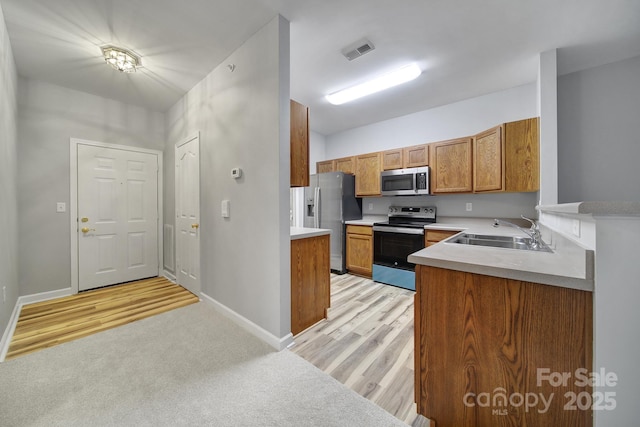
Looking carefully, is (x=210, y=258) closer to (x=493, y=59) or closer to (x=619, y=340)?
(x=619, y=340)

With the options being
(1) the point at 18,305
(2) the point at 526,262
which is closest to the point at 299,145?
(2) the point at 526,262

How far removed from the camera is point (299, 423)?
129cm

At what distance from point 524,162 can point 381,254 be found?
2.06m

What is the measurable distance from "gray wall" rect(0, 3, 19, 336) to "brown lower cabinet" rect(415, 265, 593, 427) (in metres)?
3.29

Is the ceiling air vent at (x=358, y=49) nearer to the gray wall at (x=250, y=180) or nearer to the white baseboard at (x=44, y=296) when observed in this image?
the gray wall at (x=250, y=180)

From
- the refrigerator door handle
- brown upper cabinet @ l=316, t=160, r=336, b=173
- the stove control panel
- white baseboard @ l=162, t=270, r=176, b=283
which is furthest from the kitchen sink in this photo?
white baseboard @ l=162, t=270, r=176, b=283

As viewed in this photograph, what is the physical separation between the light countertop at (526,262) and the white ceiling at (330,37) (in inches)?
74.8

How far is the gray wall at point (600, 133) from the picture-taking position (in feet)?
8.07

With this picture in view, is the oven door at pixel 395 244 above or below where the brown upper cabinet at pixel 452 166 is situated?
below

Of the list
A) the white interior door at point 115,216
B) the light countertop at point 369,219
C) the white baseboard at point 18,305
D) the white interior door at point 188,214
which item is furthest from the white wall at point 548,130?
the white interior door at point 115,216

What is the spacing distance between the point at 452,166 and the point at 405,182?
68cm

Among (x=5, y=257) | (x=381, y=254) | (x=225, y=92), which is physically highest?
(x=225, y=92)

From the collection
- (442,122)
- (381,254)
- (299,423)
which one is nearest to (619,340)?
(299,423)

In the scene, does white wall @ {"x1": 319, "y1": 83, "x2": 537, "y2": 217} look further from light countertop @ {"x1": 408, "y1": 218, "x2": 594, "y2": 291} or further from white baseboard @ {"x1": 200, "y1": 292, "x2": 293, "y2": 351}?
white baseboard @ {"x1": 200, "y1": 292, "x2": 293, "y2": 351}
